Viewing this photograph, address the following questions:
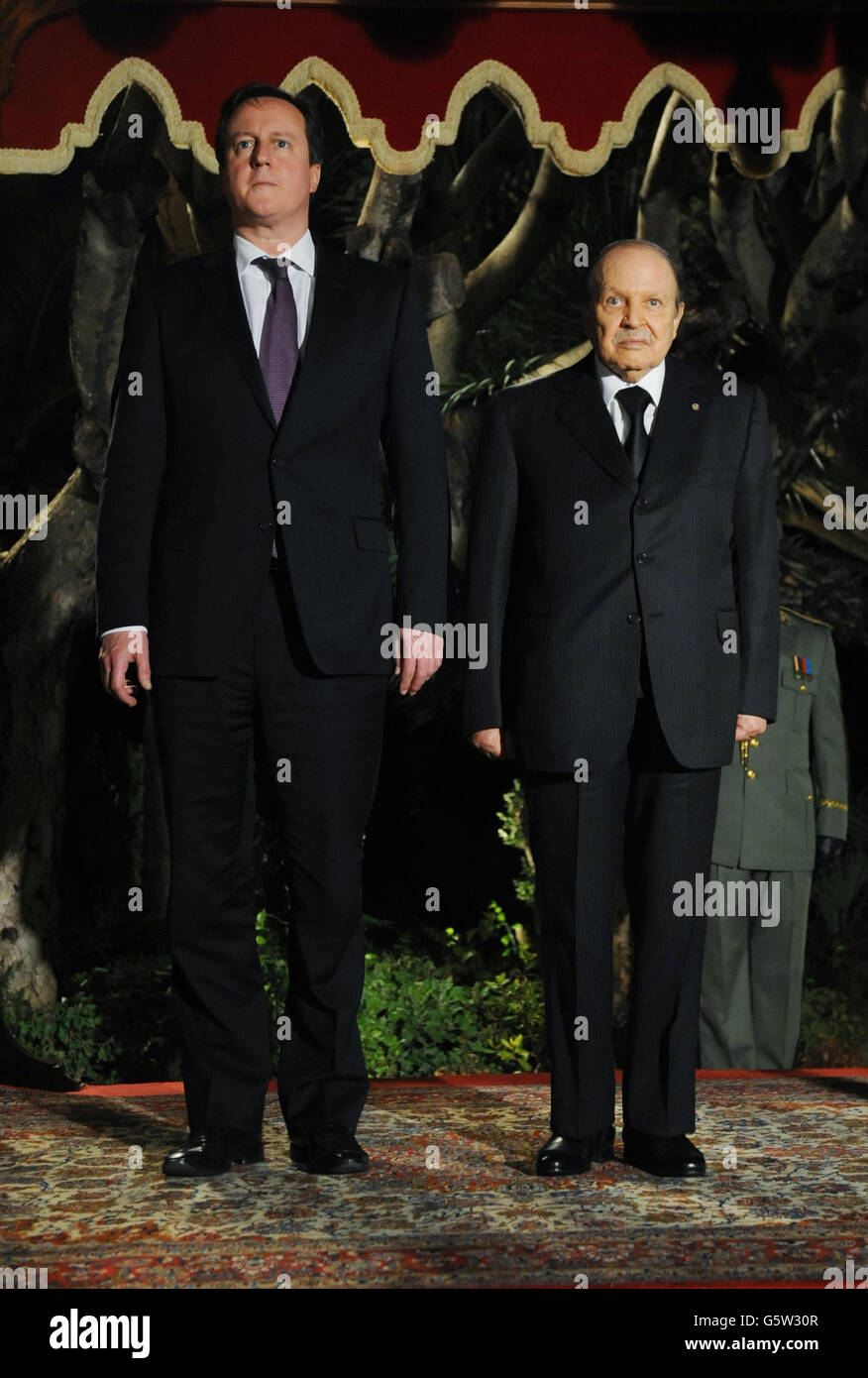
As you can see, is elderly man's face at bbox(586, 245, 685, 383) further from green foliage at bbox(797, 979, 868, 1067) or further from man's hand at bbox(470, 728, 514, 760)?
green foliage at bbox(797, 979, 868, 1067)

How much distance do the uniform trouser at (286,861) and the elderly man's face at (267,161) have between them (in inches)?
28.5

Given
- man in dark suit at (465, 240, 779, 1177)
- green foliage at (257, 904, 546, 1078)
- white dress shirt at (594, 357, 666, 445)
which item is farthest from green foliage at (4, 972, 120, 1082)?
white dress shirt at (594, 357, 666, 445)

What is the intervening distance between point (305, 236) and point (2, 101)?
1598 mm

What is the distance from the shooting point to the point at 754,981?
212 inches

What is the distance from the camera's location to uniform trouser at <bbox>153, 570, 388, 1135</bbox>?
11.4 feet

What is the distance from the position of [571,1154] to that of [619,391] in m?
1.57

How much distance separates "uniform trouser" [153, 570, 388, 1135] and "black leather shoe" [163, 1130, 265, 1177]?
0.03 meters

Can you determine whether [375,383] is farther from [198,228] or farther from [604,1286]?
[198,228]

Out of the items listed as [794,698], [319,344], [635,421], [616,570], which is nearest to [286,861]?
[616,570]

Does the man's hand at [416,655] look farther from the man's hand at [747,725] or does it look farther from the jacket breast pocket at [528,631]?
the man's hand at [747,725]

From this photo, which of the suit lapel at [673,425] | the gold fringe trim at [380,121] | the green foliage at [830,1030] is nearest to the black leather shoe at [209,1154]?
the suit lapel at [673,425]

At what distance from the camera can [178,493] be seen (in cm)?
352

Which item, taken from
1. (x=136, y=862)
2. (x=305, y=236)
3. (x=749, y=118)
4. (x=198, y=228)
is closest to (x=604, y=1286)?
(x=305, y=236)

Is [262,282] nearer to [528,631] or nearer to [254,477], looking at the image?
[254,477]
